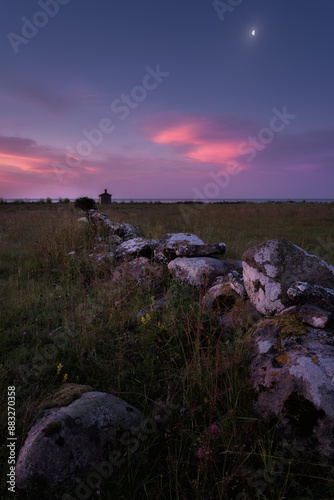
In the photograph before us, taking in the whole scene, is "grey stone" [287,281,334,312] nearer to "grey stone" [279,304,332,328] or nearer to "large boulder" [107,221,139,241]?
"grey stone" [279,304,332,328]

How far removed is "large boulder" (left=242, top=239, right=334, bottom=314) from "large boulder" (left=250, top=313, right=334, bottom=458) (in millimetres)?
513

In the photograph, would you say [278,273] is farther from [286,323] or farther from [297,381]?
[297,381]

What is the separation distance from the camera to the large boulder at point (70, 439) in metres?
1.54

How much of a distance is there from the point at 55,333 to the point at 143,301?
50.9 inches

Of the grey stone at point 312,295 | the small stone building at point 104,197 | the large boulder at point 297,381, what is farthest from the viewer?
the small stone building at point 104,197

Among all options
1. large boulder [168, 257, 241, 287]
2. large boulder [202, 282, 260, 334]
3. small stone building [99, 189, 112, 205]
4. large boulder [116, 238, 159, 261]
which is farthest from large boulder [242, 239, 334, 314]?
small stone building [99, 189, 112, 205]

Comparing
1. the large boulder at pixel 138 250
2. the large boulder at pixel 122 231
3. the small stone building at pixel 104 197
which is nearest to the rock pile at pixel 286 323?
the large boulder at pixel 138 250

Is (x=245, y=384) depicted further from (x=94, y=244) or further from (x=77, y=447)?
(x=94, y=244)

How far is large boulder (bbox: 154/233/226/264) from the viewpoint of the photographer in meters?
4.70

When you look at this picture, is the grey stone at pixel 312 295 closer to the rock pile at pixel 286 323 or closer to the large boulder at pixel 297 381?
the rock pile at pixel 286 323

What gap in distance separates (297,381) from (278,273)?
1.33m

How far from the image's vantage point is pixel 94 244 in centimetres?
703

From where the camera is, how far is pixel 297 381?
6.15 ft

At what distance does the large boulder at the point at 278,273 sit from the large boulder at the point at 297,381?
1.68ft
